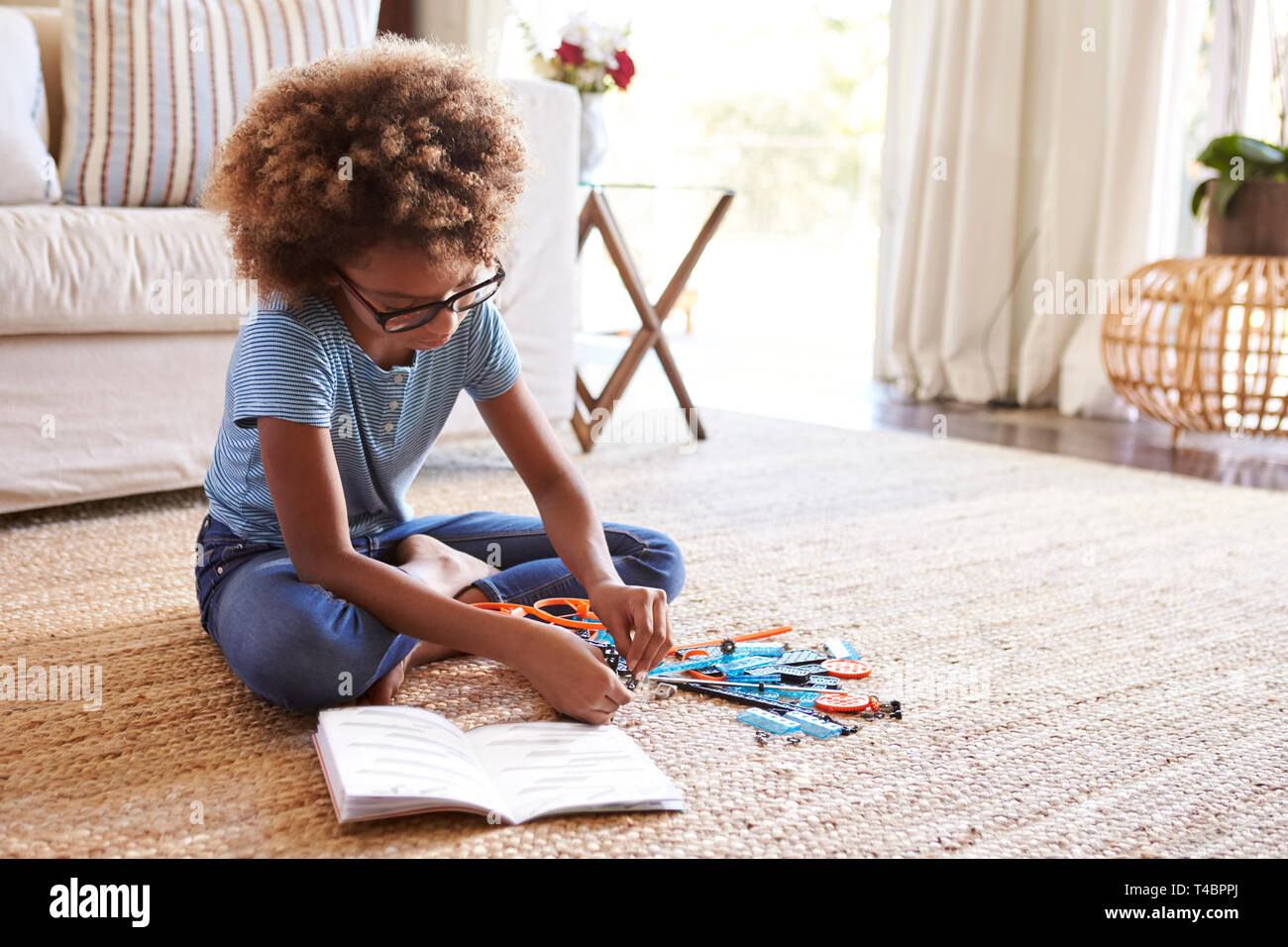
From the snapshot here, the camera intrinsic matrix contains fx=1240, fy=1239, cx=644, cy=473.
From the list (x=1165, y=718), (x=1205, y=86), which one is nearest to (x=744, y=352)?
(x=1205, y=86)

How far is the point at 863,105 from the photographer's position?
277 inches

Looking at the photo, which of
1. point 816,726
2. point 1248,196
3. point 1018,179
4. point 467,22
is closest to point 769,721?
point 816,726

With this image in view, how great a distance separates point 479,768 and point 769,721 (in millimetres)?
310

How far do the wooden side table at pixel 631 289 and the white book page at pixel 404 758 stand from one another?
155 centimetres

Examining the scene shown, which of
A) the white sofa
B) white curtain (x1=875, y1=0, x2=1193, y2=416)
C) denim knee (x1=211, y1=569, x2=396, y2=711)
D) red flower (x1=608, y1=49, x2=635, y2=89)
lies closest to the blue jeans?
denim knee (x1=211, y1=569, x2=396, y2=711)

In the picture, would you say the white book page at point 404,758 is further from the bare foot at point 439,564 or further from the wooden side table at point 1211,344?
the wooden side table at point 1211,344

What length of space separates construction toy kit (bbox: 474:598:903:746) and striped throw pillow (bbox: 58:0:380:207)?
51.2 inches

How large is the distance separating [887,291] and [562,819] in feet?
9.72

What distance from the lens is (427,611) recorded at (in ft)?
3.64

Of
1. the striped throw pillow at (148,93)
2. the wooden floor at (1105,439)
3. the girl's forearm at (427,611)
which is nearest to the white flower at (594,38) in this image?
the striped throw pillow at (148,93)

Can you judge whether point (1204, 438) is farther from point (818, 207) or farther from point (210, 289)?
point (818, 207)

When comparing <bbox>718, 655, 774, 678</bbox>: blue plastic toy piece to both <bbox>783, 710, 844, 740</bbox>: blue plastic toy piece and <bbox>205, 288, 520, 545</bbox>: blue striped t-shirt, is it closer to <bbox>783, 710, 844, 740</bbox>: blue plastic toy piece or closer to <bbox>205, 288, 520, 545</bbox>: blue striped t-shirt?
<bbox>783, 710, 844, 740</bbox>: blue plastic toy piece

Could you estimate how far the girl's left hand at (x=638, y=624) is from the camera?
111 cm

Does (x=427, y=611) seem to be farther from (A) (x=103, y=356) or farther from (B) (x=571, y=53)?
(B) (x=571, y=53)
